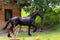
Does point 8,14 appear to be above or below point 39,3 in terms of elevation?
below

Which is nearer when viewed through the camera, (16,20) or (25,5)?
(16,20)

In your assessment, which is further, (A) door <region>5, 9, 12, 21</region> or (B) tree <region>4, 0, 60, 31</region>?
(A) door <region>5, 9, 12, 21</region>

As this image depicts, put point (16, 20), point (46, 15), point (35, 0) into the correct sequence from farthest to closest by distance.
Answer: point (46, 15) < point (35, 0) < point (16, 20)

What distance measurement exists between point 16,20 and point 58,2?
17.5 ft

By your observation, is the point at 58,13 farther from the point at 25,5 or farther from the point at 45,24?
the point at 25,5

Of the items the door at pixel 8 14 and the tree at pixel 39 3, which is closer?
the tree at pixel 39 3

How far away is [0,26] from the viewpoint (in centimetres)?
2059

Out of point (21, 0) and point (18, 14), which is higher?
point (21, 0)

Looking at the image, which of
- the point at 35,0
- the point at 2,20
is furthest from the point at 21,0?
the point at 2,20

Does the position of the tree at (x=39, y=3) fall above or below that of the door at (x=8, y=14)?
above

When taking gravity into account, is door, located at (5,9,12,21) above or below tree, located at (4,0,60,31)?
below

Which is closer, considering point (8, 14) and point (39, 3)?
point (39, 3)

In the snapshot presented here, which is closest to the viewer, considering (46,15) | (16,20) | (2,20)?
(16,20)

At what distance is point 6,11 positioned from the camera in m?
21.2
